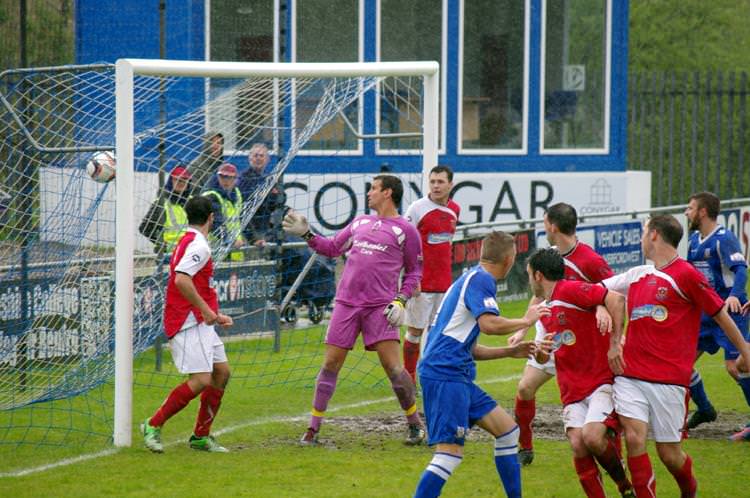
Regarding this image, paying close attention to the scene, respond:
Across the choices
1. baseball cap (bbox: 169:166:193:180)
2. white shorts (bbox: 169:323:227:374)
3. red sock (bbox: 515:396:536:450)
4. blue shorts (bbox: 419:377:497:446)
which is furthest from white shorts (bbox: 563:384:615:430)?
baseball cap (bbox: 169:166:193:180)

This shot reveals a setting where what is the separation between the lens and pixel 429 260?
10703mm

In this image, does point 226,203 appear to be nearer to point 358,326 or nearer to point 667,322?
point 358,326

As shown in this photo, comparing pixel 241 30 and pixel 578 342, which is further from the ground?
pixel 241 30

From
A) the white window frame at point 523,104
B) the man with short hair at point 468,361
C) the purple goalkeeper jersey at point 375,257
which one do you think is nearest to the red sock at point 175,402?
the purple goalkeeper jersey at point 375,257

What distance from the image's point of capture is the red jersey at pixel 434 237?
418 inches

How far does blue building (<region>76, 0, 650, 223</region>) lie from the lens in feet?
56.2

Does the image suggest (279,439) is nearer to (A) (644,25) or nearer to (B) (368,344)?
(B) (368,344)

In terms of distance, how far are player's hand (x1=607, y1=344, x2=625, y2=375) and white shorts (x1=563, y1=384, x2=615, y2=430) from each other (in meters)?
0.21

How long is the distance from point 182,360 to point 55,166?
2977mm

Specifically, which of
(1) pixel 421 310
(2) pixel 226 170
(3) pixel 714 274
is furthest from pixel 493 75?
(3) pixel 714 274

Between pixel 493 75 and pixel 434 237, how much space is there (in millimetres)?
9210

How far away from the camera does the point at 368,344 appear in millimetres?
9023

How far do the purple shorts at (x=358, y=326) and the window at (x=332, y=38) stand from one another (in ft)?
28.7

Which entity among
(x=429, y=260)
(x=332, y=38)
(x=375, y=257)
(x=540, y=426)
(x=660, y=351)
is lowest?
(x=540, y=426)
